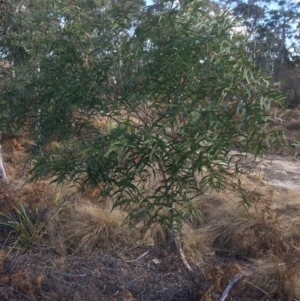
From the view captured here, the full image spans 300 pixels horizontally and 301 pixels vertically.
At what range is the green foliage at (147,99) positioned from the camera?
151 inches

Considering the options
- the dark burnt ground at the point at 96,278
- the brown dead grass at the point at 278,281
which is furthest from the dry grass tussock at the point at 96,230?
the brown dead grass at the point at 278,281

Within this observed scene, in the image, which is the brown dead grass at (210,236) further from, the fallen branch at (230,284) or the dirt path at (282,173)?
the dirt path at (282,173)

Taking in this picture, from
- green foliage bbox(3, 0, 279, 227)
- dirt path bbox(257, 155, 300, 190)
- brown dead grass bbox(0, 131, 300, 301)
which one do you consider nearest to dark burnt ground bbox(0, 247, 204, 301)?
brown dead grass bbox(0, 131, 300, 301)

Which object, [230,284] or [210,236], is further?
[210,236]

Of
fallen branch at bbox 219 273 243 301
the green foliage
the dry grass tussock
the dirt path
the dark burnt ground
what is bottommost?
the dark burnt ground

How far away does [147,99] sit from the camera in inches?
172

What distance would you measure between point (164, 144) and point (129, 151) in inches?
10.5

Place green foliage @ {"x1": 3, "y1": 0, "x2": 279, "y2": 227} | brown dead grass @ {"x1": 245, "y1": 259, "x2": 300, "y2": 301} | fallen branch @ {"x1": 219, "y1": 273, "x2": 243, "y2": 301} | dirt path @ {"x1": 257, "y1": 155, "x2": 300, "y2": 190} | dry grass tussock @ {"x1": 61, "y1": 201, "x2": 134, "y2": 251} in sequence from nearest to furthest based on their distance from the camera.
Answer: green foliage @ {"x1": 3, "y1": 0, "x2": 279, "y2": 227} → fallen branch @ {"x1": 219, "y1": 273, "x2": 243, "y2": 301} → brown dead grass @ {"x1": 245, "y1": 259, "x2": 300, "y2": 301} → dry grass tussock @ {"x1": 61, "y1": 201, "x2": 134, "y2": 251} → dirt path @ {"x1": 257, "y1": 155, "x2": 300, "y2": 190}

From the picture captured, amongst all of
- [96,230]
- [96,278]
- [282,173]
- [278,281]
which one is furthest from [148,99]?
[282,173]

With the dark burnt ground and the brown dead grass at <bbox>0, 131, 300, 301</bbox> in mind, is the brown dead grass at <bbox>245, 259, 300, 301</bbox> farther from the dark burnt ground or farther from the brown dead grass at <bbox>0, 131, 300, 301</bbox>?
the dark burnt ground

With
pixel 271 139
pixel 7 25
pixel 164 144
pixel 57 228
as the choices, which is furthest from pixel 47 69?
pixel 7 25

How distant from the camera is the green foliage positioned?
151 inches

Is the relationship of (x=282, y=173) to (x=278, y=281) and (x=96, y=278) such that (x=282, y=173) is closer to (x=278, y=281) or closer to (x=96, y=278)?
(x=278, y=281)

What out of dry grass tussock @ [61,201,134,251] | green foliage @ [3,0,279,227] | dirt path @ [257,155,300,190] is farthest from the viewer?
dirt path @ [257,155,300,190]
